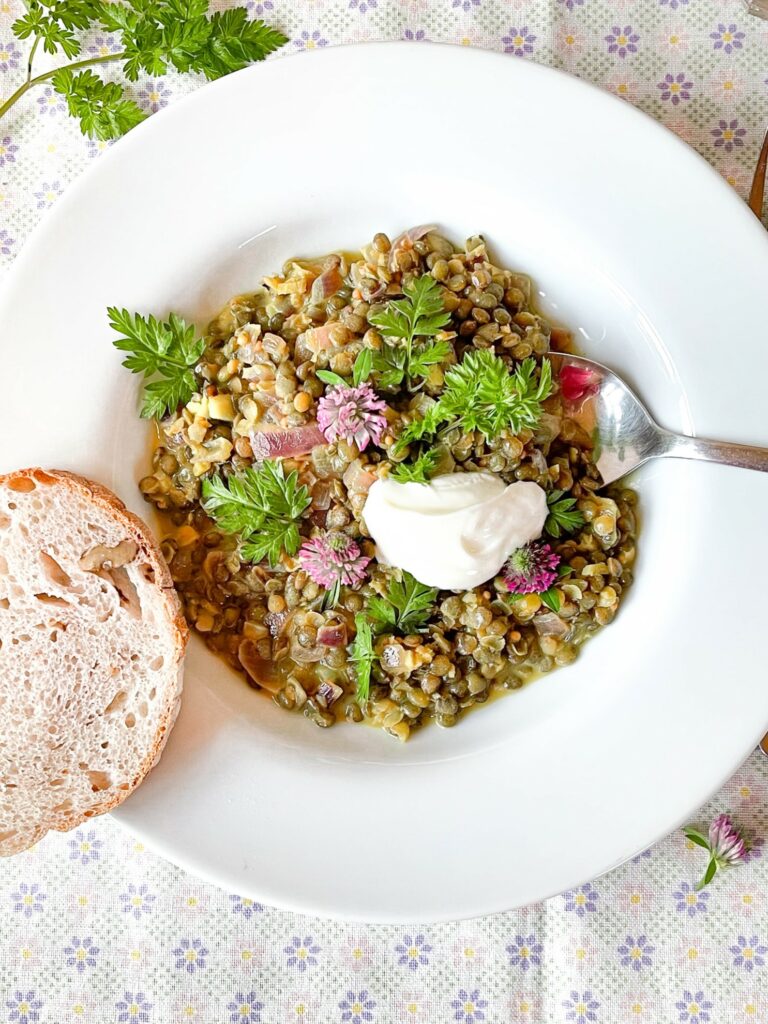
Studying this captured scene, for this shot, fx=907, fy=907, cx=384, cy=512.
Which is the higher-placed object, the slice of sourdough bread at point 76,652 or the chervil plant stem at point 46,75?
the chervil plant stem at point 46,75

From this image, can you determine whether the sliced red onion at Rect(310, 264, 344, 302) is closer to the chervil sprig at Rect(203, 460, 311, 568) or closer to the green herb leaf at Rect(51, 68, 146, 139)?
the chervil sprig at Rect(203, 460, 311, 568)

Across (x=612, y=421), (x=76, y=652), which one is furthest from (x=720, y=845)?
(x=76, y=652)

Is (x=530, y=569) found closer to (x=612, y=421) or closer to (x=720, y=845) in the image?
(x=612, y=421)

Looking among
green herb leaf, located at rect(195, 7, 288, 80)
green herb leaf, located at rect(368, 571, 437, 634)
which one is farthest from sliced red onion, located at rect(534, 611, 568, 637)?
green herb leaf, located at rect(195, 7, 288, 80)

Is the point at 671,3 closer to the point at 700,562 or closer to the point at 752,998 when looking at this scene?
the point at 700,562

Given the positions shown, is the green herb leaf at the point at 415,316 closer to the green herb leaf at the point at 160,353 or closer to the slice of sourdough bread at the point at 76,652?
the green herb leaf at the point at 160,353

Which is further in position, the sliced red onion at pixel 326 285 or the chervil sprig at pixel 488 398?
the sliced red onion at pixel 326 285

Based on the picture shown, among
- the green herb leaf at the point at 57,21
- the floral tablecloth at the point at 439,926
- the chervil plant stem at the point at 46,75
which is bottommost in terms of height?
the floral tablecloth at the point at 439,926

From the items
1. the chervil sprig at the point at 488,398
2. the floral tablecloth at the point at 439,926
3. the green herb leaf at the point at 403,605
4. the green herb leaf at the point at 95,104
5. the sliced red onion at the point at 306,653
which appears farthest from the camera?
the floral tablecloth at the point at 439,926

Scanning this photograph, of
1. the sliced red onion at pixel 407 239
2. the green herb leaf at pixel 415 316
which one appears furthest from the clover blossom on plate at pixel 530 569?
the sliced red onion at pixel 407 239
